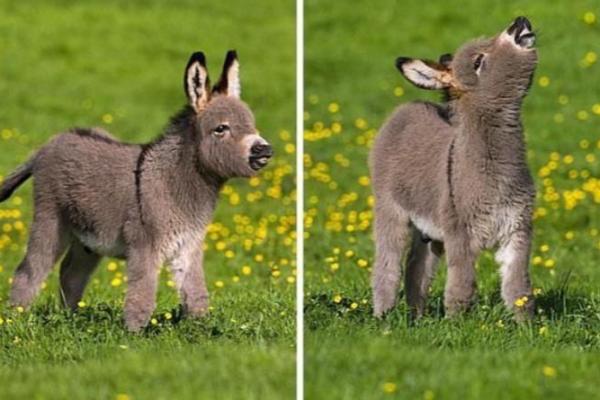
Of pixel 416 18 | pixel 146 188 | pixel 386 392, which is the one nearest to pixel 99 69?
pixel 416 18

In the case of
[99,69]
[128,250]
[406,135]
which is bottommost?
[128,250]

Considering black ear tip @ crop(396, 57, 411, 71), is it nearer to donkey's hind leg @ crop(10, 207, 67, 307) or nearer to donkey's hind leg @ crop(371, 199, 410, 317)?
donkey's hind leg @ crop(371, 199, 410, 317)

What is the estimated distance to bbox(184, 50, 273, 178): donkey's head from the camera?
5.29m

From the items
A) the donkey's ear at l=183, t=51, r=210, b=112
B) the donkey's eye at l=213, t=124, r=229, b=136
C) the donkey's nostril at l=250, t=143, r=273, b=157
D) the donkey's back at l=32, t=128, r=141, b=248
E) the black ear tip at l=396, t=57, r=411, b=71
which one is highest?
the black ear tip at l=396, t=57, r=411, b=71

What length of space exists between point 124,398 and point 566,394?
1.57 m

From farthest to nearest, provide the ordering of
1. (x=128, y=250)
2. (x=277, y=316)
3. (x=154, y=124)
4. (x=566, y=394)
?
1. (x=154, y=124)
2. (x=277, y=316)
3. (x=128, y=250)
4. (x=566, y=394)

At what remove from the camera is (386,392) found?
5.07 metres

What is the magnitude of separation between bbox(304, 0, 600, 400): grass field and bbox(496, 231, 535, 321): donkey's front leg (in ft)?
0.20

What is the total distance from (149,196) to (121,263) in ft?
1.59

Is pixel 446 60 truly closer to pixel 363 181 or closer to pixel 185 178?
pixel 185 178

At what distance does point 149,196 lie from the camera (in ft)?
17.4

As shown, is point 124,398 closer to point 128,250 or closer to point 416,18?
point 128,250

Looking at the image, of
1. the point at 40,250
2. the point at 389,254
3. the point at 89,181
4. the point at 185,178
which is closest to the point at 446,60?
the point at 389,254

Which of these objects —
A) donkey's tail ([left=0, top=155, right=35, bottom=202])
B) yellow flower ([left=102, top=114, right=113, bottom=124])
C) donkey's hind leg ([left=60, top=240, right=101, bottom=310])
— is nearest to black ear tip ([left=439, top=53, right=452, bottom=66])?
donkey's hind leg ([left=60, top=240, right=101, bottom=310])
